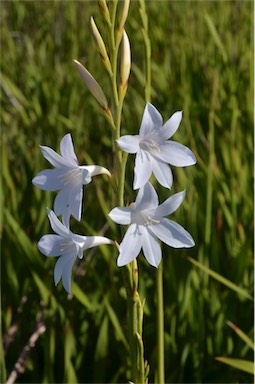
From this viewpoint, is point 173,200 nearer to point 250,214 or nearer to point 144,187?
point 144,187

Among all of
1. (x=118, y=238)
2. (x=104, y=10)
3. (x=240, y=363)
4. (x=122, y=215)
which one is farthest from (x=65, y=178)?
(x=118, y=238)

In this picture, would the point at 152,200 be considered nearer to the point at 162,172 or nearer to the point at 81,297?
the point at 162,172

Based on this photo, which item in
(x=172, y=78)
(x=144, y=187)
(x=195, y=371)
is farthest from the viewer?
(x=172, y=78)

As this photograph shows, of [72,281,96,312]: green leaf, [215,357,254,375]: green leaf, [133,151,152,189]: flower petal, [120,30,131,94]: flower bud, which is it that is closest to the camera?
[133,151,152,189]: flower petal

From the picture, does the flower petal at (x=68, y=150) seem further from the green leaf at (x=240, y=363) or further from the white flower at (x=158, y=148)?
the green leaf at (x=240, y=363)

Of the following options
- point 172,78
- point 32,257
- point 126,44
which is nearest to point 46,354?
point 32,257

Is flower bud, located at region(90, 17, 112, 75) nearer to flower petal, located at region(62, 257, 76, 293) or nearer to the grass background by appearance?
flower petal, located at region(62, 257, 76, 293)

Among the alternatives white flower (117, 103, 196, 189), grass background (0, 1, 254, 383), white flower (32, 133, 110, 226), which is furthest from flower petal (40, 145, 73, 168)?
grass background (0, 1, 254, 383)
